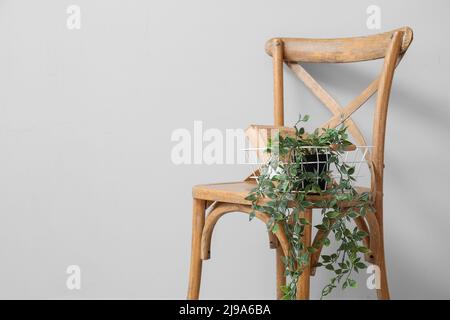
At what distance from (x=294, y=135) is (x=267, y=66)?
55 centimetres

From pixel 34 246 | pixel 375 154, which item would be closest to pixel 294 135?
pixel 375 154

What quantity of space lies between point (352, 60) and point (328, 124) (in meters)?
0.17

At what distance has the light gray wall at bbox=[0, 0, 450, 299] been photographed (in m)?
1.74

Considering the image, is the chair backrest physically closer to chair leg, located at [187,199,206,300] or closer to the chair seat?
the chair seat

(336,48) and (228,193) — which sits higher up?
(336,48)

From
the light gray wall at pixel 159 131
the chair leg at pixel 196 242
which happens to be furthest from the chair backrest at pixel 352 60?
the chair leg at pixel 196 242

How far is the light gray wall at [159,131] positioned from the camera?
174cm

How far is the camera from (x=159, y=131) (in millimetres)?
1771

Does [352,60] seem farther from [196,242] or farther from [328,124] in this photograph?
[196,242]

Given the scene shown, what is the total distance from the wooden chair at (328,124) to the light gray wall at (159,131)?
0.12 m

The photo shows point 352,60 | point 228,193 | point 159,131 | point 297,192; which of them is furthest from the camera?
point 159,131

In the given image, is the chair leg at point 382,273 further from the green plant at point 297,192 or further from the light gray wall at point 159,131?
the light gray wall at point 159,131

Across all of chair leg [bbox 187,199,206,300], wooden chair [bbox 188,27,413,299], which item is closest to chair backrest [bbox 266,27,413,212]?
wooden chair [bbox 188,27,413,299]

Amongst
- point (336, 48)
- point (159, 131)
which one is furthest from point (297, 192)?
point (159, 131)
